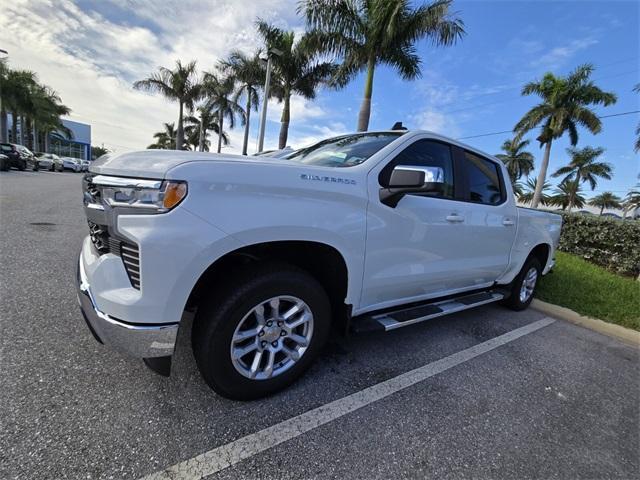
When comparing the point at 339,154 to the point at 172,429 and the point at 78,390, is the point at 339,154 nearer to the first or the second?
the point at 172,429

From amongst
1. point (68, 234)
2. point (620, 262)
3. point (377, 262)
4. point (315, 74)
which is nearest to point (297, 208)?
point (377, 262)

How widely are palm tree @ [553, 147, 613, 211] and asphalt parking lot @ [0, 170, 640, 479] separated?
44.9m

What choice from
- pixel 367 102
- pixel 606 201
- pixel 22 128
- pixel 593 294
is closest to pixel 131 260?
pixel 593 294

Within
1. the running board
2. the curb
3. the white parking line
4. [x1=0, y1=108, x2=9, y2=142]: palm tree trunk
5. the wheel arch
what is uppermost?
[x1=0, y1=108, x2=9, y2=142]: palm tree trunk

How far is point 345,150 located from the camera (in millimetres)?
2896

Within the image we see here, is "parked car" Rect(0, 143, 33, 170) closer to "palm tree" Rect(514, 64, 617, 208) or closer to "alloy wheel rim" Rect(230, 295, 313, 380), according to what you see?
"alloy wheel rim" Rect(230, 295, 313, 380)

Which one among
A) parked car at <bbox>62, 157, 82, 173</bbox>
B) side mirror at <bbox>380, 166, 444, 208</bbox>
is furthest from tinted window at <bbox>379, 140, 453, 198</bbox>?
parked car at <bbox>62, 157, 82, 173</bbox>

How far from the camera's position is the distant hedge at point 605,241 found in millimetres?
7504

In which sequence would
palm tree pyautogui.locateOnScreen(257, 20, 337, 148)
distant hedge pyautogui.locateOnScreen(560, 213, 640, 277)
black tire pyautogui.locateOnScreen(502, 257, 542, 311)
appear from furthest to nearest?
palm tree pyautogui.locateOnScreen(257, 20, 337, 148) → distant hedge pyautogui.locateOnScreen(560, 213, 640, 277) → black tire pyautogui.locateOnScreen(502, 257, 542, 311)

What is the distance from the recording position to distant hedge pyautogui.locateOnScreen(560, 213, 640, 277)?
295 inches

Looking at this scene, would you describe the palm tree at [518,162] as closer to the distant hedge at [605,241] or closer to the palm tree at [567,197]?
the palm tree at [567,197]

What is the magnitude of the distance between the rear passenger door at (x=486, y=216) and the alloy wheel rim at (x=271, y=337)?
1779 mm

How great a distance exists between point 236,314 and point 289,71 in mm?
18864

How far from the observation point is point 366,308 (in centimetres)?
257
